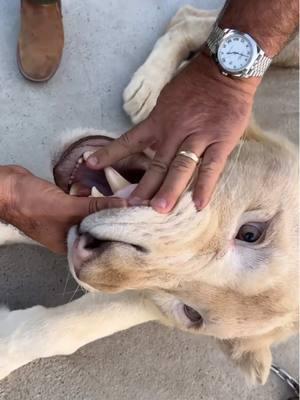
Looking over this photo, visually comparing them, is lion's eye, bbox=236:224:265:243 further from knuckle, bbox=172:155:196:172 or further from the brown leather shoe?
the brown leather shoe

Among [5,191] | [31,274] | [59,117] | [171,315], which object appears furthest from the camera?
[59,117]

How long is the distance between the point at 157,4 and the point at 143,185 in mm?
1658

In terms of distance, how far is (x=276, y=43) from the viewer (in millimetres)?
2199

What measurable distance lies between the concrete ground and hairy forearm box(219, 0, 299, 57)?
94 cm

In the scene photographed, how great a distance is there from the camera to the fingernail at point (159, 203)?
180 cm

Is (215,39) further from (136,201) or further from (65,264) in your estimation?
(65,264)

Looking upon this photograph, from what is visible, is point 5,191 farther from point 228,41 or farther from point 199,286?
point 228,41

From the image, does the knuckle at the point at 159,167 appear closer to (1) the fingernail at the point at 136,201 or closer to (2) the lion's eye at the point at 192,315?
(1) the fingernail at the point at 136,201

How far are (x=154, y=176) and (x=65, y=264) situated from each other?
1014 mm

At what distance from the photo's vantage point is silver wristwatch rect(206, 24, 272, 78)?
2111mm

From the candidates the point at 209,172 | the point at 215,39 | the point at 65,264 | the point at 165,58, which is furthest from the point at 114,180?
the point at 165,58

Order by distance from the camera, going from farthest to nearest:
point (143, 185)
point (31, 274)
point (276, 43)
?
point (31, 274)
point (276, 43)
point (143, 185)

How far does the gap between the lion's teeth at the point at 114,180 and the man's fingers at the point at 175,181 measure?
0.57 ft

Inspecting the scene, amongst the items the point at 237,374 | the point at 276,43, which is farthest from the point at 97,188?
the point at 237,374
